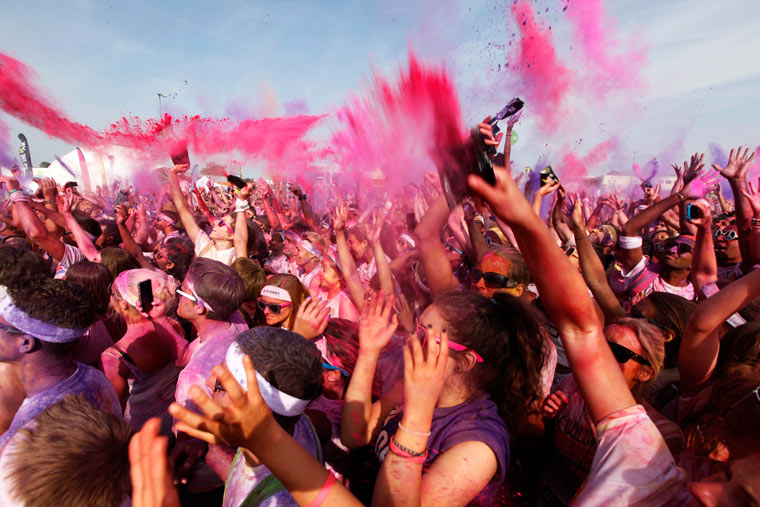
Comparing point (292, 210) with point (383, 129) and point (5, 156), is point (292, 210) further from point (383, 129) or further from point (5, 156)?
point (383, 129)

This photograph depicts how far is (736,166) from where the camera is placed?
461cm

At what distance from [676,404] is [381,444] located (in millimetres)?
1996

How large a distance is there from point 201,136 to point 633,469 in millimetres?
12064

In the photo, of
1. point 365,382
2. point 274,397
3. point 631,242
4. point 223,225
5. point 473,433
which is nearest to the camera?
point 274,397

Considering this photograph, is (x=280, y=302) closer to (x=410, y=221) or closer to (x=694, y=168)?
(x=410, y=221)

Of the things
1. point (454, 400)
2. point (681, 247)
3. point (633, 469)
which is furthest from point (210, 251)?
point (681, 247)

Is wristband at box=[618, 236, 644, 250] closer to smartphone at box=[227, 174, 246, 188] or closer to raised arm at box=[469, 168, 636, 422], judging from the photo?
raised arm at box=[469, 168, 636, 422]

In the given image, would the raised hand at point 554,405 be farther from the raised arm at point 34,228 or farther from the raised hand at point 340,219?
the raised arm at point 34,228

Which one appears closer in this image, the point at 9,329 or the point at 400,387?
the point at 9,329

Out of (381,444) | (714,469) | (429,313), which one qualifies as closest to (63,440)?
(381,444)

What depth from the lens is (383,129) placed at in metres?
2.14

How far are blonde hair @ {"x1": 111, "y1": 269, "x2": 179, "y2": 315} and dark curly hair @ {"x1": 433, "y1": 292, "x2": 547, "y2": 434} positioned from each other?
2.43 meters

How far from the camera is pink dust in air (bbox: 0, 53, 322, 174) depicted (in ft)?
29.7

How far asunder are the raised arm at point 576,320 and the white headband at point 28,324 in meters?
2.40
